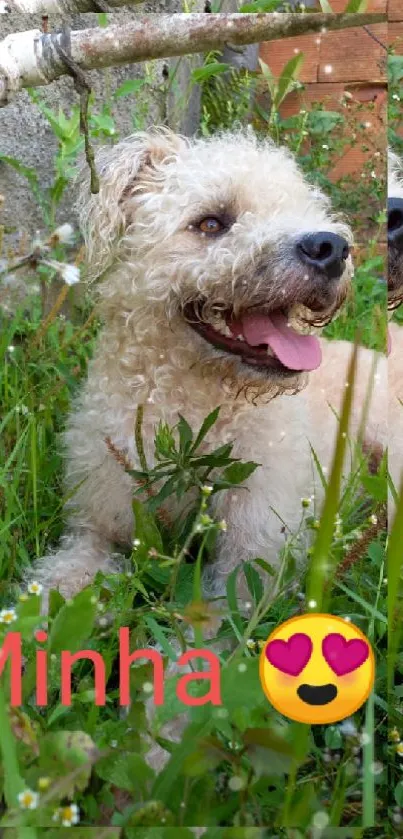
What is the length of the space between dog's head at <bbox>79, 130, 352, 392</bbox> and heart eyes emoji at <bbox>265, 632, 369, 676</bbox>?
1.53 feet

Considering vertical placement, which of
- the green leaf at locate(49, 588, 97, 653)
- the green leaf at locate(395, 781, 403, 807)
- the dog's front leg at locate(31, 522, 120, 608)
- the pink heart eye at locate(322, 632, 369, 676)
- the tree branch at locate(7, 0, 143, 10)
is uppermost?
the tree branch at locate(7, 0, 143, 10)

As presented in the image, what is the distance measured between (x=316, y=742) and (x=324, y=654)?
15 centimetres

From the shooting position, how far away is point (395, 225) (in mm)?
1205

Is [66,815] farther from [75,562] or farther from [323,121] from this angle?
[323,121]

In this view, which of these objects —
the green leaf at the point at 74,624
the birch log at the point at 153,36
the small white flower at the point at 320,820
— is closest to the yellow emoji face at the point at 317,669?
the small white flower at the point at 320,820

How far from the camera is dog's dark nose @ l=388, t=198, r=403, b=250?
3.94 feet

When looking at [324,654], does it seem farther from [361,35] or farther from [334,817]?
[361,35]

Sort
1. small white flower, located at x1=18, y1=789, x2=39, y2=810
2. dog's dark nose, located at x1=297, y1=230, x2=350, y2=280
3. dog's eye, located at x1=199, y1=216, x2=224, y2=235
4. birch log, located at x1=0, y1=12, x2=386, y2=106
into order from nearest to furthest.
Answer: small white flower, located at x1=18, y1=789, x2=39, y2=810 < birch log, located at x1=0, y1=12, x2=386, y2=106 < dog's dark nose, located at x1=297, y1=230, x2=350, y2=280 < dog's eye, located at x1=199, y1=216, x2=224, y2=235

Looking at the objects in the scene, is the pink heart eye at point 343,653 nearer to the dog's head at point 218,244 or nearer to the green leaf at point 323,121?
the dog's head at point 218,244

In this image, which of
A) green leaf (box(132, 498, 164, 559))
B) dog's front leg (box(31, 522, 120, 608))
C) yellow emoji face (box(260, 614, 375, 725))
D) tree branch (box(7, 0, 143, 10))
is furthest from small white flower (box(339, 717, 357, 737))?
tree branch (box(7, 0, 143, 10))

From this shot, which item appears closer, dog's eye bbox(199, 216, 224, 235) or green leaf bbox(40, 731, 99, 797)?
green leaf bbox(40, 731, 99, 797)

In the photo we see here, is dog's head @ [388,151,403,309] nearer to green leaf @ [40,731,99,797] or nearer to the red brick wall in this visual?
the red brick wall

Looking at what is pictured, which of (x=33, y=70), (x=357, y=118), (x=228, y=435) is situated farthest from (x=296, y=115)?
(x=228, y=435)

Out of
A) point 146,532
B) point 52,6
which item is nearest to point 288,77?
point 52,6
